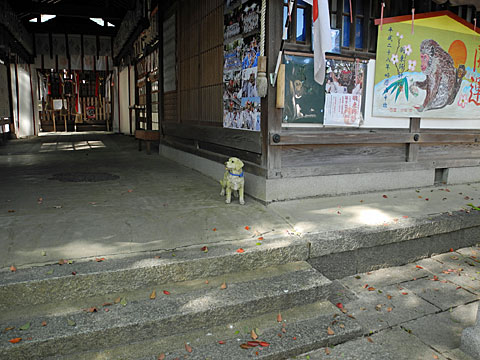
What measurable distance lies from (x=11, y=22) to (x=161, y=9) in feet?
19.0

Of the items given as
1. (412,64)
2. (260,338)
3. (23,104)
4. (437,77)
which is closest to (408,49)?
(412,64)

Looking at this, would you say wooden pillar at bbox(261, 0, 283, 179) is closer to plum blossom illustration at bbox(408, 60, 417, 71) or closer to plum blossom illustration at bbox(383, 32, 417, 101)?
plum blossom illustration at bbox(383, 32, 417, 101)

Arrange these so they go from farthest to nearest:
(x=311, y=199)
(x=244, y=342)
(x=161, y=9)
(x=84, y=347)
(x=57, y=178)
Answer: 1. (x=161, y=9)
2. (x=57, y=178)
3. (x=311, y=199)
4. (x=244, y=342)
5. (x=84, y=347)

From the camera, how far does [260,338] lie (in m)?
3.14

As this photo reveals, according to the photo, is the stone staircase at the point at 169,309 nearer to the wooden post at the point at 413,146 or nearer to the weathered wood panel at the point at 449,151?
the wooden post at the point at 413,146

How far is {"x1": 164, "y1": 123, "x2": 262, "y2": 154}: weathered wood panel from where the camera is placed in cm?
574

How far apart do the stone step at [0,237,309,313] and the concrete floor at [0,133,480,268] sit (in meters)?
0.22

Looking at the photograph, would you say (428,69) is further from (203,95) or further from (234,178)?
(203,95)

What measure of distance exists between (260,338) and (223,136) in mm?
4119

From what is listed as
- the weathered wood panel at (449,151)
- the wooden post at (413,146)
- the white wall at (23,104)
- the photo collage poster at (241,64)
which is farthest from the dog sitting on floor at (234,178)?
the white wall at (23,104)

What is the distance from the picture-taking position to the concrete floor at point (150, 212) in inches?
155

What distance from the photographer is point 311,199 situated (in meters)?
5.78

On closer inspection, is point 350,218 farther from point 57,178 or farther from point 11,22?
point 11,22

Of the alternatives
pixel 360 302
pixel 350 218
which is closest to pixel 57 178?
pixel 350 218
